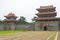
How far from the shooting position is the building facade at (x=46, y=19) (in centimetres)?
6084

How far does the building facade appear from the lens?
6084 cm

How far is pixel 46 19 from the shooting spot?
6175cm

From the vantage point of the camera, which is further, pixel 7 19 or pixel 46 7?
pixel 7 19

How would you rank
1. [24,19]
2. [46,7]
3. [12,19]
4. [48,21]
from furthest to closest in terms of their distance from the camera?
[24,19] < [12,19] < [46,7] < [48,21]

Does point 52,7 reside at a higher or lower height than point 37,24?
higher

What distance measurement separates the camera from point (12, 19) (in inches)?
2852

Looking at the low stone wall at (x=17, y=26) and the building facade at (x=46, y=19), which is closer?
the building facade at (x=46, y=19)

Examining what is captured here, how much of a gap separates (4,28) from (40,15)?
46.4 ft

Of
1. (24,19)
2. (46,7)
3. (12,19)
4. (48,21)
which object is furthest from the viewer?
(24,19)

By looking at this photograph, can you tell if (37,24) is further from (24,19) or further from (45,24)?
(24,19)

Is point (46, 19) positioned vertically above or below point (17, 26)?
above

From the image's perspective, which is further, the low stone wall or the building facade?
the low stone wall

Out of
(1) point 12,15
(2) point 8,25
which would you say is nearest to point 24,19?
(1) point 12,15

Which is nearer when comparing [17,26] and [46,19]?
[46,19]
